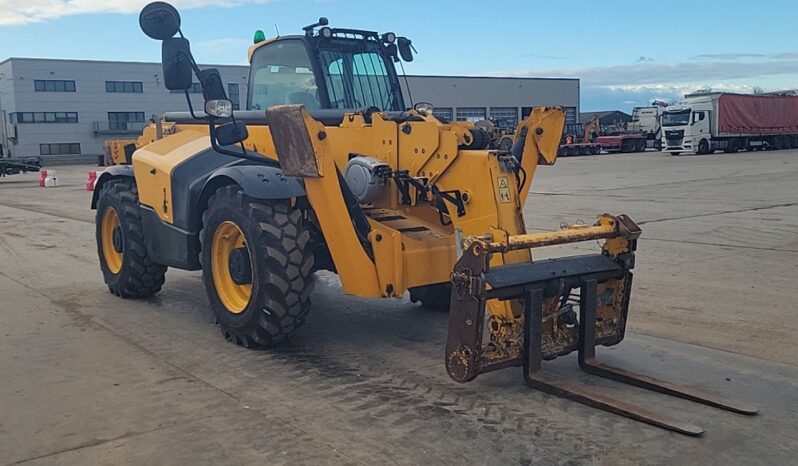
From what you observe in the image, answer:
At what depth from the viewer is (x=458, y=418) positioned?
4.53m

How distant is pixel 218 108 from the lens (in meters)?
6.01

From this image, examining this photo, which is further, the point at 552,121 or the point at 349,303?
the point at 349,303

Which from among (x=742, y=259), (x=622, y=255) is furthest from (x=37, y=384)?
(x=742, y=259)

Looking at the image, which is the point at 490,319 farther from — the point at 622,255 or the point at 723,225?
the point at 723,225

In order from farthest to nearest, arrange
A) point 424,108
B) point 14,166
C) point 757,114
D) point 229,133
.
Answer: point 757,114 < point 14,166 < point 424,108 < point 229,133

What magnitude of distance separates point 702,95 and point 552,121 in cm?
4110

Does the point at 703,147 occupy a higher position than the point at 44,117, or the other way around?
the point at 44,117

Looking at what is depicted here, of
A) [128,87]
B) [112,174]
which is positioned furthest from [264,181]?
[128,87]

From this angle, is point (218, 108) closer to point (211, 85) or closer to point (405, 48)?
A: point (211, 85)

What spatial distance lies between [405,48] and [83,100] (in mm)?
59454

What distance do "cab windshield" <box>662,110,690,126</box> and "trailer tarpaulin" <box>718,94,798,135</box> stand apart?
183 cm

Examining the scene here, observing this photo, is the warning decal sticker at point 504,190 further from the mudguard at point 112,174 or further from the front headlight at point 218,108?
the mudguard at point 112,174

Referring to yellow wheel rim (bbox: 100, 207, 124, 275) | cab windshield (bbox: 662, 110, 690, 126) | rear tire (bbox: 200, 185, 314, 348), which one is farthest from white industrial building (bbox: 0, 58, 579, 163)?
rear tire (bbox: 200, 185, 314, 348)

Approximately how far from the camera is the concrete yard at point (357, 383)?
13.6ft
